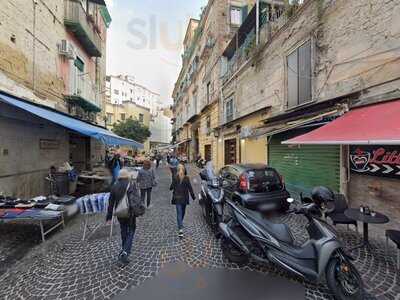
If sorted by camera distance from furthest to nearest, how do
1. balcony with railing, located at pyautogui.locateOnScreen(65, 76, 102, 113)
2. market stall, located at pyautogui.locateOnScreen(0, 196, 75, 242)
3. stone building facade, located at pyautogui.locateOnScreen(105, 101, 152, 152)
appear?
stone building facade, located at pyautogui.locateOnScreen(105, 101, 152, 152) < balcony with railing, located at pyautogui.locateOnScreen(65, 76, 102, 113) < market stall, located at pyautogui.locateOnScreen(0, 196, 75, 242)

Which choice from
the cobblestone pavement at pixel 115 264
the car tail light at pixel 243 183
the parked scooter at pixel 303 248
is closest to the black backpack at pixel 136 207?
the cobblestone pavement at pixel 115 264

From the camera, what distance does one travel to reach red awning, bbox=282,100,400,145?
128 inches

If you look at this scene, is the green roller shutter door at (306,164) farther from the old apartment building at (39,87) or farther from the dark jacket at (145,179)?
the old apartment building at (39,87)

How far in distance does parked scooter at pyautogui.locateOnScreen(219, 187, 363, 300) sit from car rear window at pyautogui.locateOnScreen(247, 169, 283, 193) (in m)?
1.96

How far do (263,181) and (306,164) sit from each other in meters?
2.55

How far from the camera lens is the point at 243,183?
5.32 metres

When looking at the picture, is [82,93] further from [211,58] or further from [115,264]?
[115,264]

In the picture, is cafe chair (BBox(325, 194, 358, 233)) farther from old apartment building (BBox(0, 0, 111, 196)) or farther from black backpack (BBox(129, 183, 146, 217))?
old apartment building (BBox(0, 0, 111, 196))

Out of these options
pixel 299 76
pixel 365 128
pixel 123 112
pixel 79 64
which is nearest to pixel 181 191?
pixel 365 128

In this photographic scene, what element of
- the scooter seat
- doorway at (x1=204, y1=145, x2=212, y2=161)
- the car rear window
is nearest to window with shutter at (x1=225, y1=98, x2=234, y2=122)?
doorway at (x1=204, y1=145, x2=212, y2=161)

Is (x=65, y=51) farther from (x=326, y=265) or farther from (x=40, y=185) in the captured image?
(x=326, y=265)

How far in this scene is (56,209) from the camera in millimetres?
4668

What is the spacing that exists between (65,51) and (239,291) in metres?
11.4

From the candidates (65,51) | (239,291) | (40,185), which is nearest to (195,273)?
(239,291)
